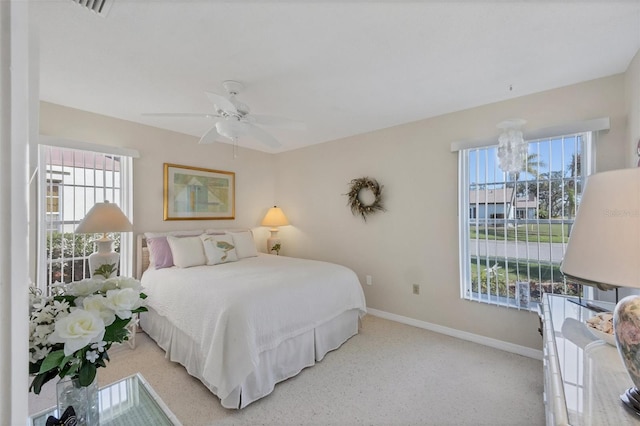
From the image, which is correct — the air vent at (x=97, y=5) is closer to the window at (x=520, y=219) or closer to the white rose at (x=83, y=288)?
the white rose at (x=83, y=288)

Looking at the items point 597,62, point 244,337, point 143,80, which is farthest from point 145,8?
point 597,62

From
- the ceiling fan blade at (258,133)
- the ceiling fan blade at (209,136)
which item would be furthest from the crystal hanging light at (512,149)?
the ceiling fan blade at (209,136)

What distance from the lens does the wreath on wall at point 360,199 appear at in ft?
11.8

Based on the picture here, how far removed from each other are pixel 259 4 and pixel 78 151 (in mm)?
2714

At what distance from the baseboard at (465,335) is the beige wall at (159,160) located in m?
2.42

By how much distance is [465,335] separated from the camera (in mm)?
2941

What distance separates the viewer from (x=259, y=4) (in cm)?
149

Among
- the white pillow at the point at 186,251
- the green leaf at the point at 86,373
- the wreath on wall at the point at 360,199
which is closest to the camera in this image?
the green leaf at the point at 86,373

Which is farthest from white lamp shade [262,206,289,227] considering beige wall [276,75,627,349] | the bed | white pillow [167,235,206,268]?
white pillow [167,235,206,268]

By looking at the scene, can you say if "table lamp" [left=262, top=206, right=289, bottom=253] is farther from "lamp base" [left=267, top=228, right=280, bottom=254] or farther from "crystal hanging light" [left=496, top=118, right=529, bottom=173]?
"crystal hanging light" [left=496, top=118, right=529, bottom=173]

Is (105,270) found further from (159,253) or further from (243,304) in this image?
(243,304)

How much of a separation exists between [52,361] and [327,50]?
205 centimetres

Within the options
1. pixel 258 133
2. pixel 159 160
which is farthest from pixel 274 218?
pixel 258 133

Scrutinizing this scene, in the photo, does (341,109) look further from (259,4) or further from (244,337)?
(244,337)
